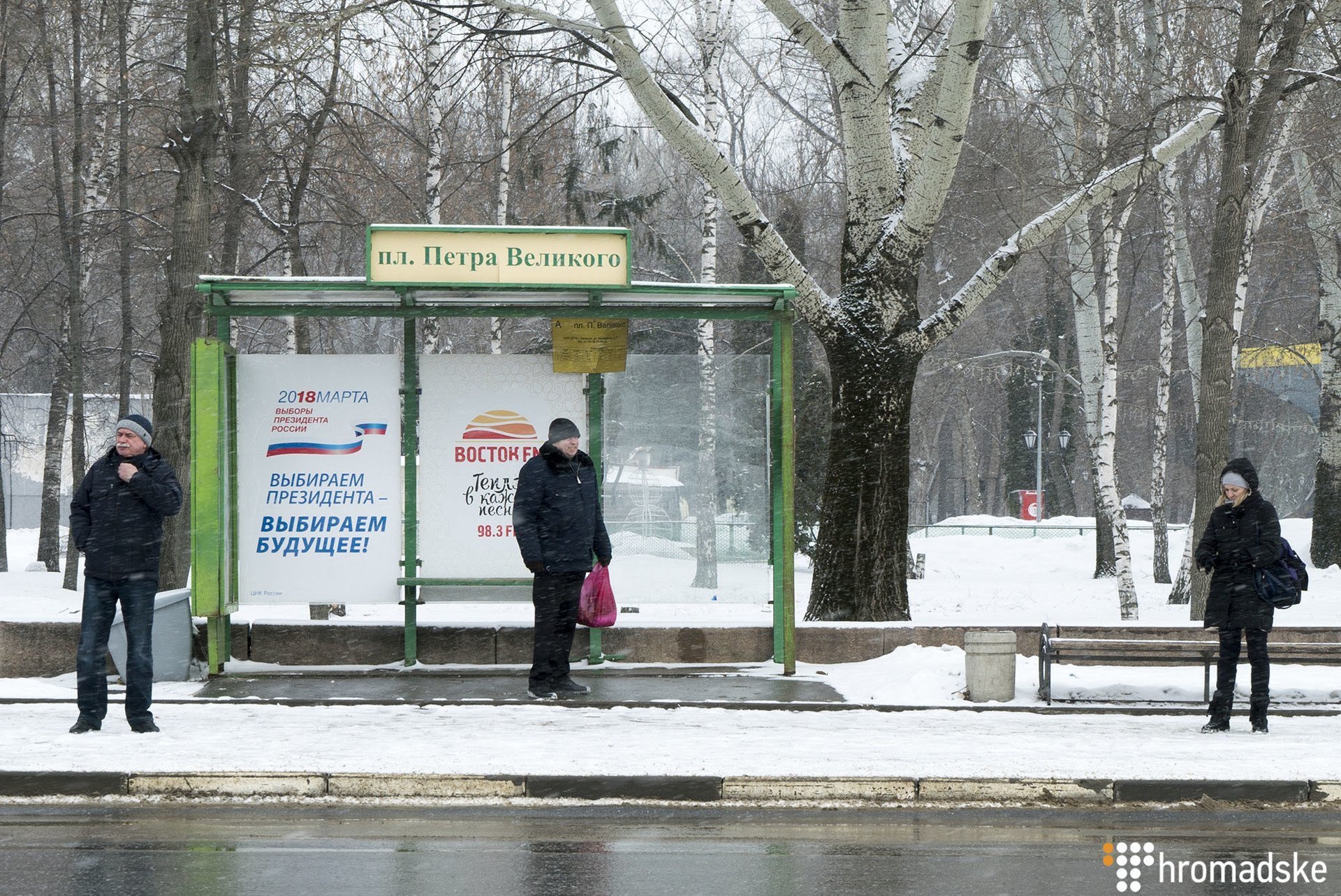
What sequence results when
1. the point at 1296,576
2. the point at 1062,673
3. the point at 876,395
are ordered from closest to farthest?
the point at 1296,576 → the point at 1062,673 → the point at 876,395

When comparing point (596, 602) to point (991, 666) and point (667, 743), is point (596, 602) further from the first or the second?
point (991, 666)

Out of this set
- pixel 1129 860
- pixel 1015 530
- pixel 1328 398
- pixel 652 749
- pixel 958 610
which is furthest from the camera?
pixel 1015 530

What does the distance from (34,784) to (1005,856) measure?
4.77 m

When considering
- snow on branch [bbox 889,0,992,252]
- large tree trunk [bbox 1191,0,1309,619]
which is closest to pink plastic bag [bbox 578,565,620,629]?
snow on branch [bbox 889,0,992,252]

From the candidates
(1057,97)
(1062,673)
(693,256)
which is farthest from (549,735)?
(693,256)

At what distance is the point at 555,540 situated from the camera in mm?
9578

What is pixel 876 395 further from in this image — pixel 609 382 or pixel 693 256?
pixel 693 256

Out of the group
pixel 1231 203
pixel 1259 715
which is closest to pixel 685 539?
pixel 1259 715

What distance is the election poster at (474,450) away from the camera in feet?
36.3

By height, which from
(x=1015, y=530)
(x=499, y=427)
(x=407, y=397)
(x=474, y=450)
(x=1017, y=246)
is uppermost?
(x=1017, y=246)

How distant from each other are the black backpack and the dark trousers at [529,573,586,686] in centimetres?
452

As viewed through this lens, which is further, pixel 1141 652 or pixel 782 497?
pixel 782 497

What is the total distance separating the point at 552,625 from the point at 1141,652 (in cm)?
427

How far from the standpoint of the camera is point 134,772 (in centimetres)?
691
